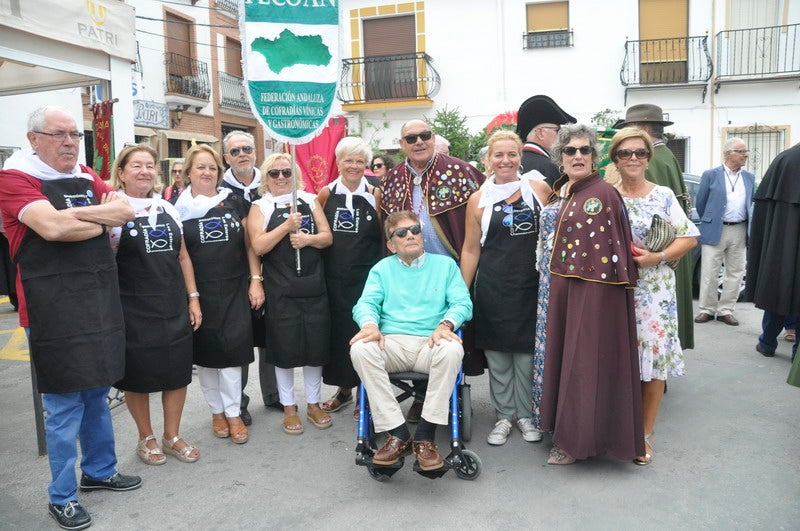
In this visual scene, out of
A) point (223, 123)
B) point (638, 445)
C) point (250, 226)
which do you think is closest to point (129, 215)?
point (250, 226)

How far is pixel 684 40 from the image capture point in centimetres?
1608

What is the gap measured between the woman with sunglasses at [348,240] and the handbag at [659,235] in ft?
6.11

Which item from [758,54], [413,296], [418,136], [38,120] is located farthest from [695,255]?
[758,54]

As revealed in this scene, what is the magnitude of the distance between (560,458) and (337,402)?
6.05 ft

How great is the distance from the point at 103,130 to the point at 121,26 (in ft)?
3.18

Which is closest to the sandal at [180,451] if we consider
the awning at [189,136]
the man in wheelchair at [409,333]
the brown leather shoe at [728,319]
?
the man in wheelchair at [409,333]

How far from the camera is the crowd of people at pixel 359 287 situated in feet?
11.3

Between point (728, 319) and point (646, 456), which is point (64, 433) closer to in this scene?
point (646, 456)

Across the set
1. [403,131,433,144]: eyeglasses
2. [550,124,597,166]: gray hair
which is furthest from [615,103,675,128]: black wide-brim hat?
[403,131,433,144]: eyeglasses

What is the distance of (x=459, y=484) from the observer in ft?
12.5

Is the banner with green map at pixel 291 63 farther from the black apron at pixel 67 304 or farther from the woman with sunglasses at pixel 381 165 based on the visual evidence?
the woman with sunglasses at pixel 381 165

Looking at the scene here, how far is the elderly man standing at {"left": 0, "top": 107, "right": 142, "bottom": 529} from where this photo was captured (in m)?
3.32

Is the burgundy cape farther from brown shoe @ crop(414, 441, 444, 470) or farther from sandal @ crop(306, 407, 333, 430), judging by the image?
sandal @ crop(306, 407, 333, 430)

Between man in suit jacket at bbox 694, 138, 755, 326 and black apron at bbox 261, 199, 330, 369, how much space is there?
500 centimetres
